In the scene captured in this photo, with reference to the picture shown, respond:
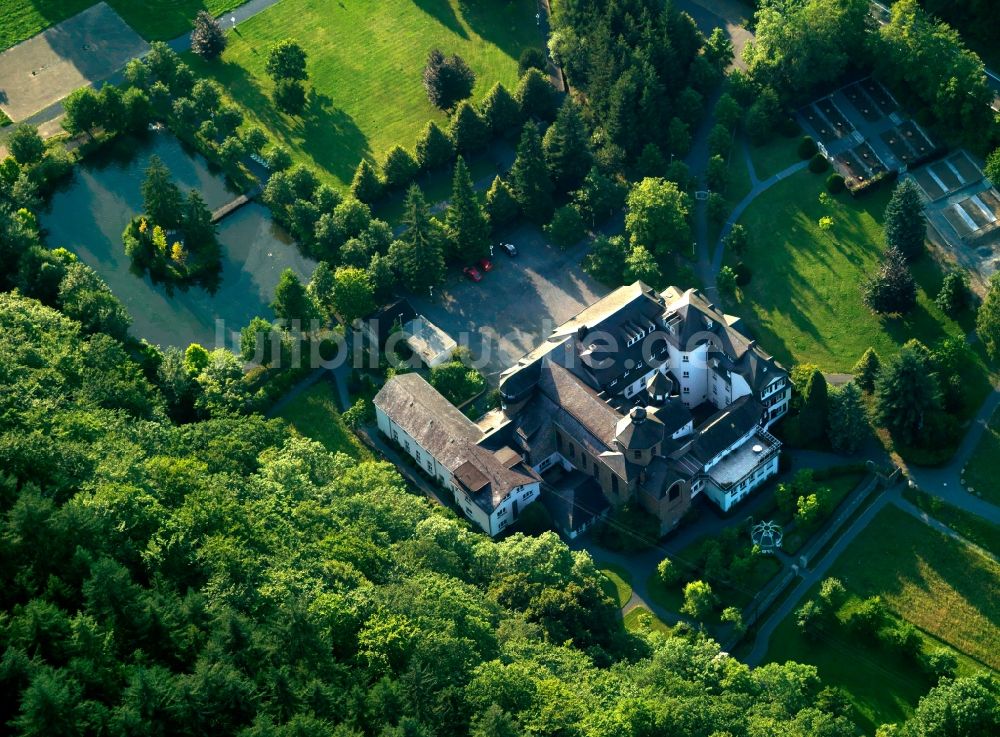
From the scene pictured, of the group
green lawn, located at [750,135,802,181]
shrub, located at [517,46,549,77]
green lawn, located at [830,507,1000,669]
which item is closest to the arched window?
green lawn, located at [830,507,1000,669]

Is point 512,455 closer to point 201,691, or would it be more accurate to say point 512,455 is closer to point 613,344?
point 613,344

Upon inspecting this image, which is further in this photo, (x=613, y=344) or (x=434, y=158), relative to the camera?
(x=434, y=158)

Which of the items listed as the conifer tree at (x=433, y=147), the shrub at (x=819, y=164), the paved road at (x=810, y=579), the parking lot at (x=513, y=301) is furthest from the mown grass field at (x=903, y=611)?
the conifer tree at (x=433, y=147)

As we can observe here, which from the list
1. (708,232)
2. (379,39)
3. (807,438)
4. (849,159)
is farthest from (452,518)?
(379,39)

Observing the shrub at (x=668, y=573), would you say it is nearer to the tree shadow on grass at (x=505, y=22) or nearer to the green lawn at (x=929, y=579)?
the green lawn at (x=929, y=579)

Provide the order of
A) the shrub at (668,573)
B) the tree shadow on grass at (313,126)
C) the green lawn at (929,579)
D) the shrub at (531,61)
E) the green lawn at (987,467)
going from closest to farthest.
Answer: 1. the green lawn at (929,579)
2. the shrub at (668,573)
3. the green lawn at (987,467)
4. the tree shadow on grass at (313,126)
5. the shrub at (531,61)

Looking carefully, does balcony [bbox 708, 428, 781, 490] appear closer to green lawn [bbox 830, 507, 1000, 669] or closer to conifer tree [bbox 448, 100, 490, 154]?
green lawn [bbox 830, 507, 1000, 669]

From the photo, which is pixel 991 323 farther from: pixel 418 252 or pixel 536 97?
pixel 536 97

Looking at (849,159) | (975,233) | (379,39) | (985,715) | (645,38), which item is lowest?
(985,715)
